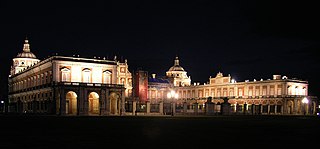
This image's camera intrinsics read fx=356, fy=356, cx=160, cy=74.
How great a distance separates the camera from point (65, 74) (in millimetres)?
66750

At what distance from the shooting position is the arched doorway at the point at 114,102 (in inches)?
2717

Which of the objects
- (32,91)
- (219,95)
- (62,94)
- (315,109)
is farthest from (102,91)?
(315,109)

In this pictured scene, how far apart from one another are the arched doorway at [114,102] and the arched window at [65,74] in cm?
879

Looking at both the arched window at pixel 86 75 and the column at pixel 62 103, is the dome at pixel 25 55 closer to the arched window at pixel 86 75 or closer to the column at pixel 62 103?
the arched window at pixel 86 75

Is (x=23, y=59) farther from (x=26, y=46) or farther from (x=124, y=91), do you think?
(x=124, y=91)

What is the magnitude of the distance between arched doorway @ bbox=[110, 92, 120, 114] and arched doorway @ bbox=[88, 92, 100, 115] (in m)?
2.88

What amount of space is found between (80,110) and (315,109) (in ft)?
202

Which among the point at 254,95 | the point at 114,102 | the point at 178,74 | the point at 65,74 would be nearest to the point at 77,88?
the point at 65,74

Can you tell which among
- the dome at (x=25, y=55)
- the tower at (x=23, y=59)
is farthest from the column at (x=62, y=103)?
the dome at (x=25, y=55)

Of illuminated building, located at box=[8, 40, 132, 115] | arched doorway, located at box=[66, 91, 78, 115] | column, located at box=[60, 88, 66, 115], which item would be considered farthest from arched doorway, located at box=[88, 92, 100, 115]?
column, located at box=[60, 88, 66, 115]

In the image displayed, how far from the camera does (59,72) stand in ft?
217

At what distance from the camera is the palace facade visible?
211 ft

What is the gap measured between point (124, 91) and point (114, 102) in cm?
315

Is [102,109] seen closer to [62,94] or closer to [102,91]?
[102,91]
